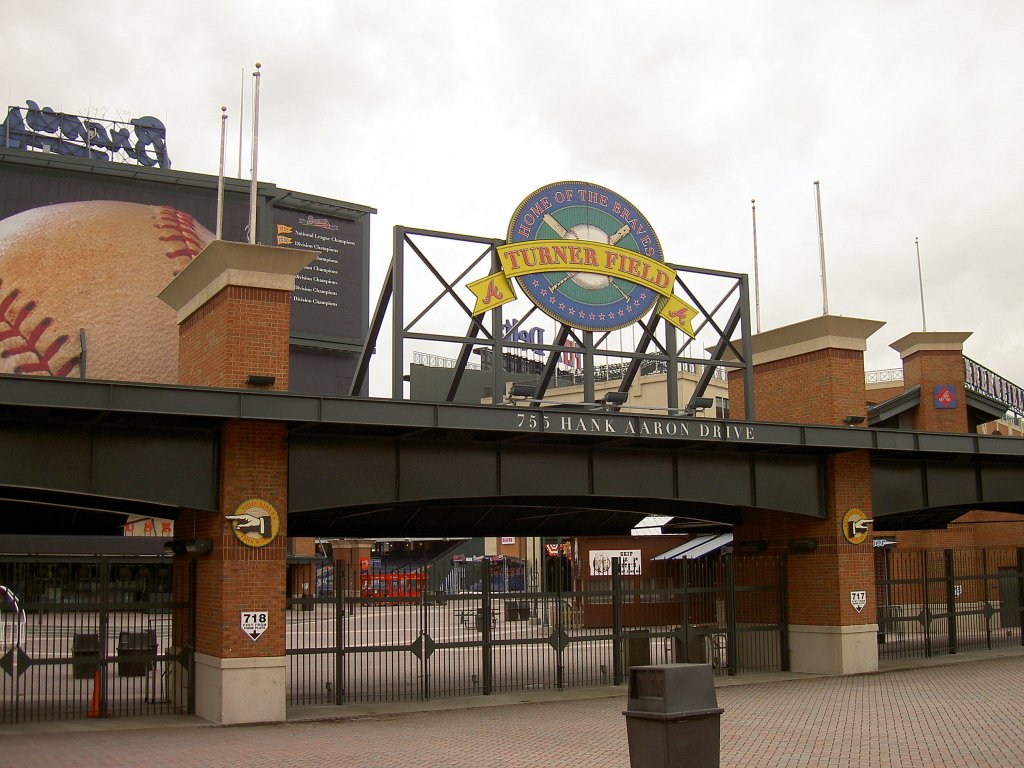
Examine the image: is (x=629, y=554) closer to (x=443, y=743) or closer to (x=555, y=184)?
(x=555, y=184)

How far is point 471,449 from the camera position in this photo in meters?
20.5

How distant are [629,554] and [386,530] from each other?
16.0m

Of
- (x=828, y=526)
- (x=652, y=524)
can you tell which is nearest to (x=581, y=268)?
(x=828, y=526)

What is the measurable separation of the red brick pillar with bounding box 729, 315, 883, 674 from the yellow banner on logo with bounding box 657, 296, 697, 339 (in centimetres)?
290

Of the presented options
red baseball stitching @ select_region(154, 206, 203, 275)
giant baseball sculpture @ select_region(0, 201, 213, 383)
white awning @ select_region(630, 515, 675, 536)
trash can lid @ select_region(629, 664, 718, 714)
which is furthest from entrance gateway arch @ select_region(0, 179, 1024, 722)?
trash can lid @ select_region(629, 664, 718, 714)

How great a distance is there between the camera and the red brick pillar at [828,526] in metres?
23.8

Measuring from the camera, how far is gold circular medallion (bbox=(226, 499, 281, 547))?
17688 millimetres

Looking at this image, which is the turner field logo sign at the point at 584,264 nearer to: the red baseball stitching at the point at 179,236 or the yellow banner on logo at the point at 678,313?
the yellow banner on logo at the point at 678,313

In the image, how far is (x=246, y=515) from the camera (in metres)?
17.8

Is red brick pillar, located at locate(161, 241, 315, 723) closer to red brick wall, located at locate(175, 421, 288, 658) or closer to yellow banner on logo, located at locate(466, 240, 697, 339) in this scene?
→ red brick wall, located at locate(175, 421, 288, 658)

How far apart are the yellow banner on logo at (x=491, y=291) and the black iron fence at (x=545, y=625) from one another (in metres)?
5.42

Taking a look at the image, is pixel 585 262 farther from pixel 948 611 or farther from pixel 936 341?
pixel 936 341

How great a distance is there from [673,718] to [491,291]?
14.1 metres

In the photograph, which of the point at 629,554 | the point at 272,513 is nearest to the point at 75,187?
the point at 629,554
